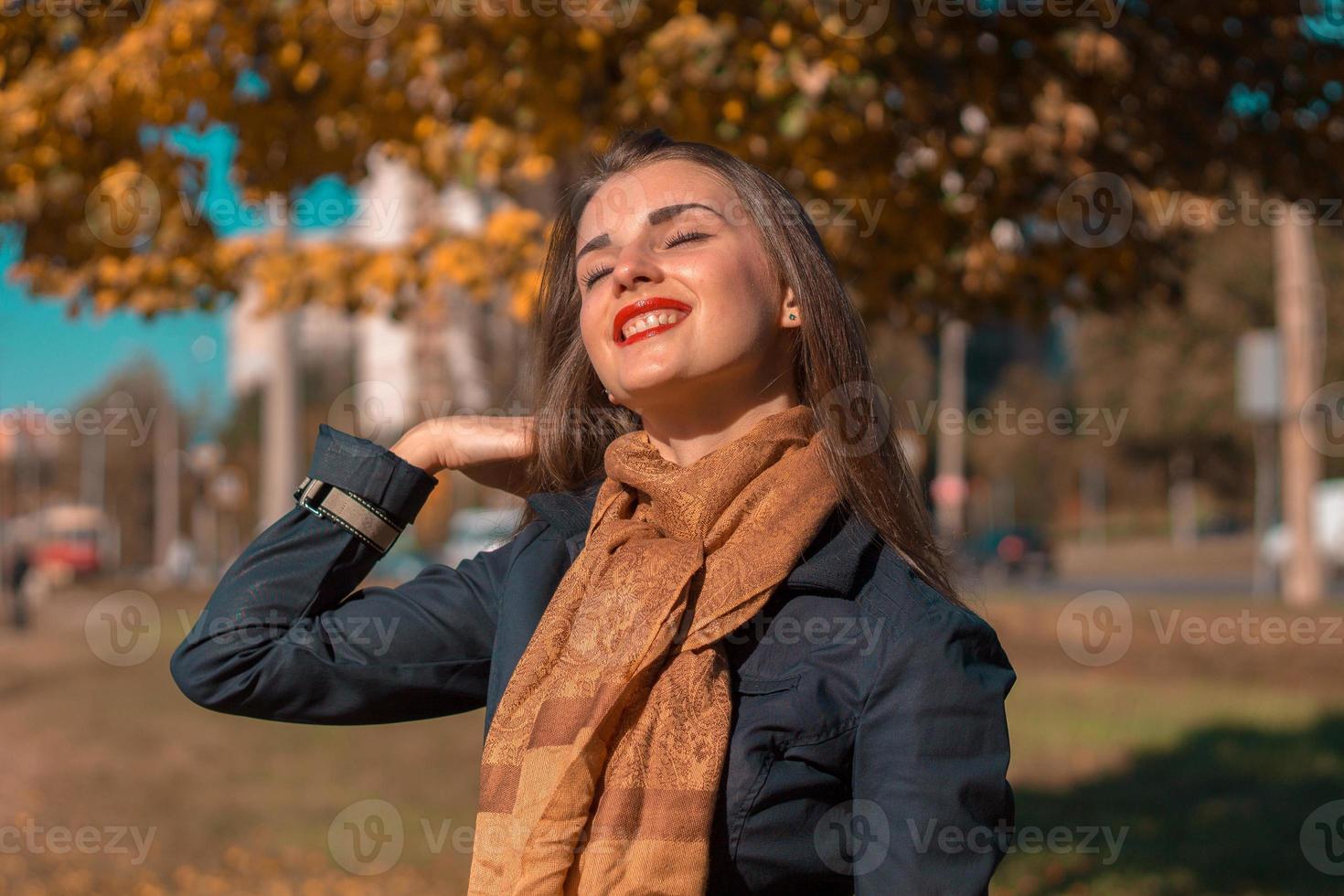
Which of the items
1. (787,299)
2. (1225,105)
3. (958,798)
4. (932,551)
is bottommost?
(958,798)

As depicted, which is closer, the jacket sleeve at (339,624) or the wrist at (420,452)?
the jacket sleeve at (339,624)

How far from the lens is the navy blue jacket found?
1.66 meters

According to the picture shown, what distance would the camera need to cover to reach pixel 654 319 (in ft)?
6.29

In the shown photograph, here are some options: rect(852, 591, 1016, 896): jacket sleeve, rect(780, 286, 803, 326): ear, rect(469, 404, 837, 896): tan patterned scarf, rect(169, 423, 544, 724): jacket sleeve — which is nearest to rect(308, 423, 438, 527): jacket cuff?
rect(169, 423, 544, 724): jacket sleeve

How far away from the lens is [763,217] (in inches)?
78.1

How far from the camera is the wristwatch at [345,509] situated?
80.9 inches

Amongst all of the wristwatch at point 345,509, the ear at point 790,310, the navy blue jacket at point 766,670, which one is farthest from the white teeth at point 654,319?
the wristwatch at point 345,509

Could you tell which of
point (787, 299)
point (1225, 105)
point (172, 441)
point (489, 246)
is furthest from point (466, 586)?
point (172, 441)

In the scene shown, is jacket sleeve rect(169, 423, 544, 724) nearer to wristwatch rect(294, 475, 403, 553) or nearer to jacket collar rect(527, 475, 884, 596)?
wristwatch rect(294, 475, 403, 553)

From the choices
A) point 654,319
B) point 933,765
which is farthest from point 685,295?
point 933,765

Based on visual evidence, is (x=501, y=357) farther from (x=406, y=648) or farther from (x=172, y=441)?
(x=172, y=441)

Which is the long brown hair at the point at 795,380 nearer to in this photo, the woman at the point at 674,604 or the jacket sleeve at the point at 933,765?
the woman at the point at 674,604

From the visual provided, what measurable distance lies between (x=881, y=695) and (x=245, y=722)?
1093 centimetres

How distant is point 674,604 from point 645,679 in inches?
4.0
